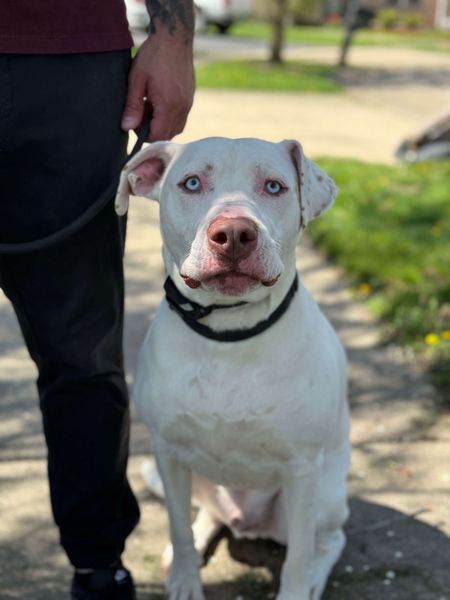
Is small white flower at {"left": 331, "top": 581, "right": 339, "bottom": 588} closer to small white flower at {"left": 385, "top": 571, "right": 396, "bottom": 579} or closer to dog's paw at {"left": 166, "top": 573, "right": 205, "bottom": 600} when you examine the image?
small white flower at {"left": 385, "top": 571, "right": 396, "bottom": 579}

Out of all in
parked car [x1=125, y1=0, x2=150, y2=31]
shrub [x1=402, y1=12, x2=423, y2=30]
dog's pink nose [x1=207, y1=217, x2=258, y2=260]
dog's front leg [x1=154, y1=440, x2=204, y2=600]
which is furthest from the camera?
shrub [x1=402, y1=12, x2=423, y2=30]

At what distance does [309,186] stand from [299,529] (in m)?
0.96

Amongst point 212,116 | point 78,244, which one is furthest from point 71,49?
point 212,116

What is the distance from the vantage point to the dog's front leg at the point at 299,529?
2680 millimetres

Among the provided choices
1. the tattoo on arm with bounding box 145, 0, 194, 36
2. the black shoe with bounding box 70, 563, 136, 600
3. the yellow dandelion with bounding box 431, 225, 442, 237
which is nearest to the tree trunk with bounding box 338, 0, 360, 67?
the yellow dandelion with bounding box 431, 225, 442, 237

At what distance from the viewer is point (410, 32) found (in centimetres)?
3834

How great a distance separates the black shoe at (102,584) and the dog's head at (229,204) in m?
0.85

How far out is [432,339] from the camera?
4.50 metres

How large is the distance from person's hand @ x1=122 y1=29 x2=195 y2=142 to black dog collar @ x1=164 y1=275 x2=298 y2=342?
0.46 meters

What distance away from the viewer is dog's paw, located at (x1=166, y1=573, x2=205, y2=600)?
283 centimetres

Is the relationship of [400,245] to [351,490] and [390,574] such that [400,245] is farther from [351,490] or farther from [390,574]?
[390,574]

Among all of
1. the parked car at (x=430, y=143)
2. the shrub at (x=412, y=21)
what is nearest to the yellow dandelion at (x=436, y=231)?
the parked car at (x=430, y=143)

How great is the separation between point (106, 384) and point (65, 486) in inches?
12.2

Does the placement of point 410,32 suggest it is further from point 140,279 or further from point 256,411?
point 256,411
